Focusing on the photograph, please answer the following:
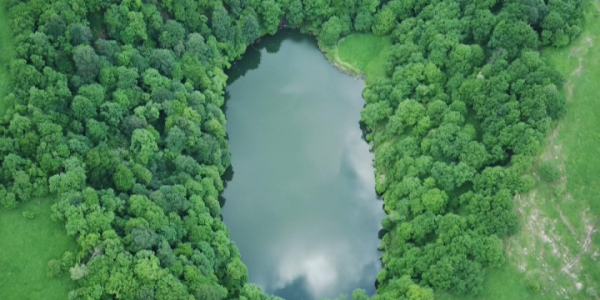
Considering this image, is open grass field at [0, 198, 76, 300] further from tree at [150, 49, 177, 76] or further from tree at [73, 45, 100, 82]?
tree at [150, 49, 177, 76]

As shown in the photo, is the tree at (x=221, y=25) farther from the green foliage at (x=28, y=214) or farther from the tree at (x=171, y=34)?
the green foliage at (x=28, y=214)

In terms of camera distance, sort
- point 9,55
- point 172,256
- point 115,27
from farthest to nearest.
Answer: point 115,27 < point 9,55 < point 172,256

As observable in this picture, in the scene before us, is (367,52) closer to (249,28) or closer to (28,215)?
(249,28)

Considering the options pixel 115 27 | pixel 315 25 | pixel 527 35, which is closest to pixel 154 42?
pixel 115 27

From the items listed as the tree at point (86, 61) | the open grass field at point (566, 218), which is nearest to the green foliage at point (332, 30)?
the open grass field at point (566, 218)

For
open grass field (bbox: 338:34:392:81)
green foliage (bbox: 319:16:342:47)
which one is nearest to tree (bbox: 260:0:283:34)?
green foliage (bbox: 319:16:342:47)

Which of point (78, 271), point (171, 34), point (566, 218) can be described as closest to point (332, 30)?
point (171, 34)

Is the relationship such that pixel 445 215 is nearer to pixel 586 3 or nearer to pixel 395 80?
pixel 395 80
